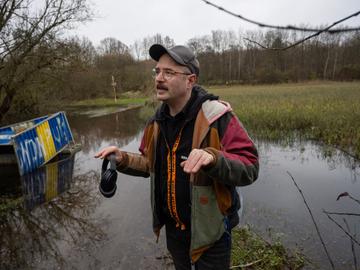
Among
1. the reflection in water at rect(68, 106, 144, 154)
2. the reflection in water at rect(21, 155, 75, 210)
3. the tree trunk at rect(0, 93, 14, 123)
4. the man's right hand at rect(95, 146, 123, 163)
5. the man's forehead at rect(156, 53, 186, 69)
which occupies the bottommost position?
the reflection in water at rect(68, 106, 144, 154)

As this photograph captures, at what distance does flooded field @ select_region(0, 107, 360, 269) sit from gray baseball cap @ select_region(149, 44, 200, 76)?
5.33ft

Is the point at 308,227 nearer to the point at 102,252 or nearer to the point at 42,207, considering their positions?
the point at 102,252

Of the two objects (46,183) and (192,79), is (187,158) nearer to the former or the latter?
(192,79)

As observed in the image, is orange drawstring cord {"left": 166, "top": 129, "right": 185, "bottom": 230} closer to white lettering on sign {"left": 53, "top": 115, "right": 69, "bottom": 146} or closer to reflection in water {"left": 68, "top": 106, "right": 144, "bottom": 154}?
white lettering on sign {"left": 53, "top": 115, "right": 69, "bottom": 146}

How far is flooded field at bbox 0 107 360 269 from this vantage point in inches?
158

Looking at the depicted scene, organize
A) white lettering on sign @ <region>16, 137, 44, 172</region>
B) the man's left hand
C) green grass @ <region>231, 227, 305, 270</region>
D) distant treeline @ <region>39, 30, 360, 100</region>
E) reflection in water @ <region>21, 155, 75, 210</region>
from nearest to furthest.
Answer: the man's left hand → green grass @ <region>231, 227, 305, 270</region> → reflection in water @ <region>21, 155, 75, 210</region> → white lettering on sign @ <region>16, 137, 44, 172</region> → distant treeline @ <region>39, 30, 360, 100</region>

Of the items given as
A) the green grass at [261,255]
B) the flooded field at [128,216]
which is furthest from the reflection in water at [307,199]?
the green grass at [261,255]

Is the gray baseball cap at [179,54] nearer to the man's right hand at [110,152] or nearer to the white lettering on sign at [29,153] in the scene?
the man's right hand at [110,152]

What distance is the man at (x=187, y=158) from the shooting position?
1876 mm

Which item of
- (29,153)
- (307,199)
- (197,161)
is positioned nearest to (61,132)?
(29,153)

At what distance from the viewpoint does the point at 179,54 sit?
2.07m

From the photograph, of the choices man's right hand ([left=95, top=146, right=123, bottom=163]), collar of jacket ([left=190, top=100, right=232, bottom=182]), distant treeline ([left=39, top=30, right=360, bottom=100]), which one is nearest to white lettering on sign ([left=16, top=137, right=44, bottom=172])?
man's right hand ([left=95, top=146, right=123, bottom=163])

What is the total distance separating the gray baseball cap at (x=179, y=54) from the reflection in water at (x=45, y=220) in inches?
129

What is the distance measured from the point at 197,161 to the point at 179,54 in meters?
0.92
